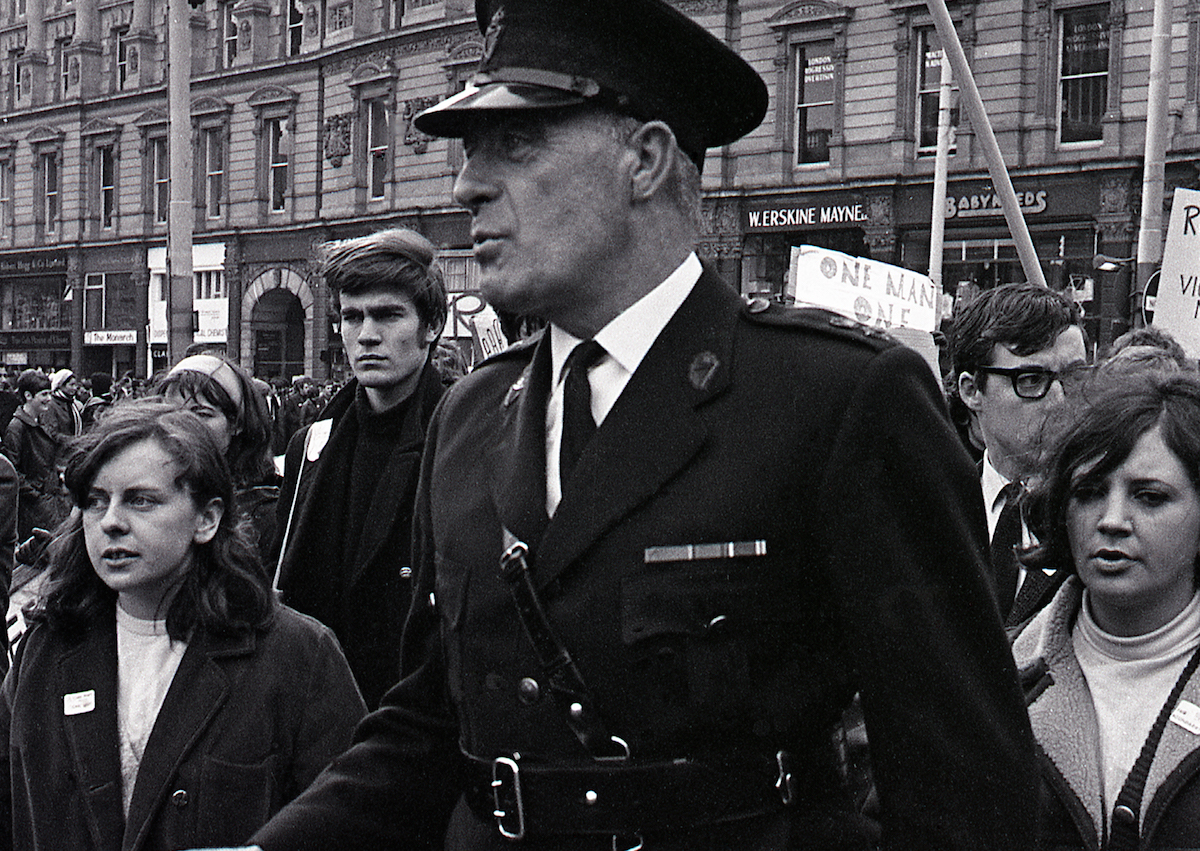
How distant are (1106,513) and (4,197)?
4910 centimetres

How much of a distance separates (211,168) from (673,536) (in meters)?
40.7

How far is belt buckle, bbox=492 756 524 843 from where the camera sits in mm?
2008

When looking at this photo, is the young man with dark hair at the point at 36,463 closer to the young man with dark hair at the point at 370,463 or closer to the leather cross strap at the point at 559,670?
the young man with dark hair at the point at 370,463

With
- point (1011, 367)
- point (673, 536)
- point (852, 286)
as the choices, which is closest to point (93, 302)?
point (852, 286)

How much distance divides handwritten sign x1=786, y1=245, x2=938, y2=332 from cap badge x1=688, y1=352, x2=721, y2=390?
315 inches

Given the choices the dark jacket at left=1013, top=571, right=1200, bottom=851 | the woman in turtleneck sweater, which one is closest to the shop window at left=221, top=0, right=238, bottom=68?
the woman in turtleneck sweater

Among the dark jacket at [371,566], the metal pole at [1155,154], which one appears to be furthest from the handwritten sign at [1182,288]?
the dark jacket at [371,566]

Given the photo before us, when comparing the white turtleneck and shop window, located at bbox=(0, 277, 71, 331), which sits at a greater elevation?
shop window, located at bbox=(0, 277, 71, 331)

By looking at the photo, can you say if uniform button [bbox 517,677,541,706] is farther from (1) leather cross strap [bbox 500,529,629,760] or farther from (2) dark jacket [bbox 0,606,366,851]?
(2) dark jacket [bbox 0,606,366,851]

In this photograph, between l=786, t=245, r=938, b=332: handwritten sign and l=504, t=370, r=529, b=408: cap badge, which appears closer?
l=504, t=370, r=529, b=408: cap badge

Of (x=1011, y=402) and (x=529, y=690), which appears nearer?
(x=529, y=690)

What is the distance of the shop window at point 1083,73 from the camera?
2403 centimetres

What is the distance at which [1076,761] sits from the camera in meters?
2.83

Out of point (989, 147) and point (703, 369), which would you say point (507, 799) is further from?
point (989, 147)
